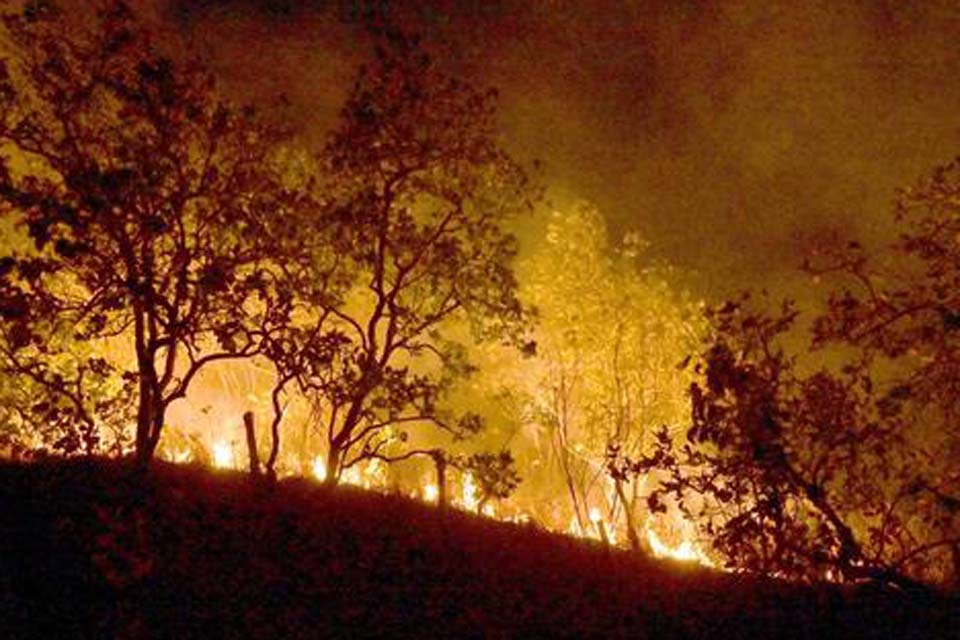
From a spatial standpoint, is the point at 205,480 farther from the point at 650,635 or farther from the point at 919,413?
the point at 919,413

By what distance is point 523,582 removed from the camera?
47.6 feet

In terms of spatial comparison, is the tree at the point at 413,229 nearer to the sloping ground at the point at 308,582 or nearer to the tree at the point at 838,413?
the sloping ground at the point at 308,582

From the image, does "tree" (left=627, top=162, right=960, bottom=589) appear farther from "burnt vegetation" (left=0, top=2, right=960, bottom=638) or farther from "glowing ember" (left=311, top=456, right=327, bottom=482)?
"glowing ember" (left=311, top=456, right=327, bottom=482)

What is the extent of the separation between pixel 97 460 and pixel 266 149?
6.60 meters

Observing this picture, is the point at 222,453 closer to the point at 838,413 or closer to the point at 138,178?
the point at 138,178

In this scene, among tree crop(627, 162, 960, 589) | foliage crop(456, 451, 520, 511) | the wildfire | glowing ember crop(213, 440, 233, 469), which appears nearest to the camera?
tree crop(627, 162, 960, 589)

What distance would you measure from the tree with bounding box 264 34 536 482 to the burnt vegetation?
6 centimetres

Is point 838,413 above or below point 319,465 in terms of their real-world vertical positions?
below

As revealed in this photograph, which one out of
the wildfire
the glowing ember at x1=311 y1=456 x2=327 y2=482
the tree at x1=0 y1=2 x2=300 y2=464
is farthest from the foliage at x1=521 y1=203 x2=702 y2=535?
the tree at x1=0 y1=2 x2=300 y2=464

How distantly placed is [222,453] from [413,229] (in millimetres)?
11875

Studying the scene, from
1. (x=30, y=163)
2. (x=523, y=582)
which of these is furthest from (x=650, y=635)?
(x=30, y=163)

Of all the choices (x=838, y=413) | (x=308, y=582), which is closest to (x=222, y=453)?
(x=308, y=582)

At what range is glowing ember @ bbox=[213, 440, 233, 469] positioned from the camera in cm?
2634

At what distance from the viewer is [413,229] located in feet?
63.2
